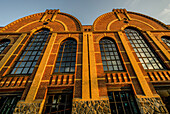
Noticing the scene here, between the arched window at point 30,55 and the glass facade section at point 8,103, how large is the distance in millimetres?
1796

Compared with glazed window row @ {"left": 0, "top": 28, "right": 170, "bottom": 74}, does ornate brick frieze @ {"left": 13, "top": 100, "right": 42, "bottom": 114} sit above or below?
below

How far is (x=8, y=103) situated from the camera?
4832 millimetres

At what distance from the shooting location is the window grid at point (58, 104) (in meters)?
4.53

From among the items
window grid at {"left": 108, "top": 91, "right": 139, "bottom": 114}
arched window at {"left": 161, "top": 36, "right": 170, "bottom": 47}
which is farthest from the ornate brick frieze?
Result: arched window at {"left": 161, "top": 36, "right": 170, "bottom": 47}

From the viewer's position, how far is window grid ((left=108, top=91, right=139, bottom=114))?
178 inches

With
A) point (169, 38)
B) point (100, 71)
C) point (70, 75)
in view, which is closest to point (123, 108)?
point (100, 71)

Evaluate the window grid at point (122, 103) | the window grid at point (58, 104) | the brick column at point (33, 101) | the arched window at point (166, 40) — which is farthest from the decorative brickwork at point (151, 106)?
the arched window at point (166, 40)

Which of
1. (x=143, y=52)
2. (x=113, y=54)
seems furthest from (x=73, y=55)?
(x=143, y=52)

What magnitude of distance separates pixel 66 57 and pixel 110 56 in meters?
3.91

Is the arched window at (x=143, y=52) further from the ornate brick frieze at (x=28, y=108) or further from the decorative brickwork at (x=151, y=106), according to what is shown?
the ornate brick frieze at (x=28, y=108)

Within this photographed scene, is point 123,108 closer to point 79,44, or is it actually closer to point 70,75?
point 70,75

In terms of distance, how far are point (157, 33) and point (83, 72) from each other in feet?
31.7

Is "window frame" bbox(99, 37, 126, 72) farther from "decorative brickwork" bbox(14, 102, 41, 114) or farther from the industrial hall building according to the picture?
"decorative brickwork" bbox(14, 102, 41, 114)

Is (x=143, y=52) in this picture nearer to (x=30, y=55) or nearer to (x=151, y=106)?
(x=151, y=106)
